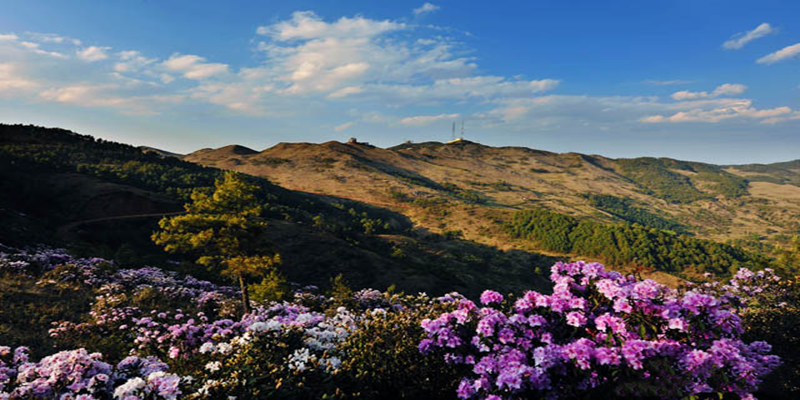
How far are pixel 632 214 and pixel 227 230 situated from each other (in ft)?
737

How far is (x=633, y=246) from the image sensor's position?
76.6 meters

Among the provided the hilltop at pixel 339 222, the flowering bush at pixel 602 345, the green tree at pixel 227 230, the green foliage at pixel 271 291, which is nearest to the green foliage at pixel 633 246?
the hilltop at pixel 339 222

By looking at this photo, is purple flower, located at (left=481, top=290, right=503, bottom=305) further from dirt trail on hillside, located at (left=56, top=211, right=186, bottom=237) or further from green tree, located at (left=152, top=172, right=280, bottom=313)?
dirt trail on hillside, located at (left=56, top=211, right=186, bottom=237)

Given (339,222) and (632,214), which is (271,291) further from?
(632,214)

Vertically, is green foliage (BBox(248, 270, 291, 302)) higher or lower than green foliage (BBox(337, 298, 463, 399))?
lower

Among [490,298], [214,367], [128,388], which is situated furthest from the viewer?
[490,298]

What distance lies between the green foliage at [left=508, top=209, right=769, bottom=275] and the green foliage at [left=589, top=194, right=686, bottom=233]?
10514cm

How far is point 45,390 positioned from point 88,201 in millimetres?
41916

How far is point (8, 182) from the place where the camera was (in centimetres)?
3475

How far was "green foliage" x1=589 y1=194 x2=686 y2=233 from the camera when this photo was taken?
585 feet

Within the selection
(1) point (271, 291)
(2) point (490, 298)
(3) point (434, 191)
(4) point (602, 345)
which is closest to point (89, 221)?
(1) point (271, 291)

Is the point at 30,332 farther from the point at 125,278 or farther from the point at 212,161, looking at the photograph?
the point at 212,161

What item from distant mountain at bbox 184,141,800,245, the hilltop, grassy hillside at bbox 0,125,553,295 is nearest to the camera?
grassy hillside at bbox 0,125,553,295

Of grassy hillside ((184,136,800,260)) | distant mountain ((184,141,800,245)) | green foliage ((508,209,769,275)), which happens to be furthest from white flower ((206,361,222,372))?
green foliage ((508,209,769,275))
